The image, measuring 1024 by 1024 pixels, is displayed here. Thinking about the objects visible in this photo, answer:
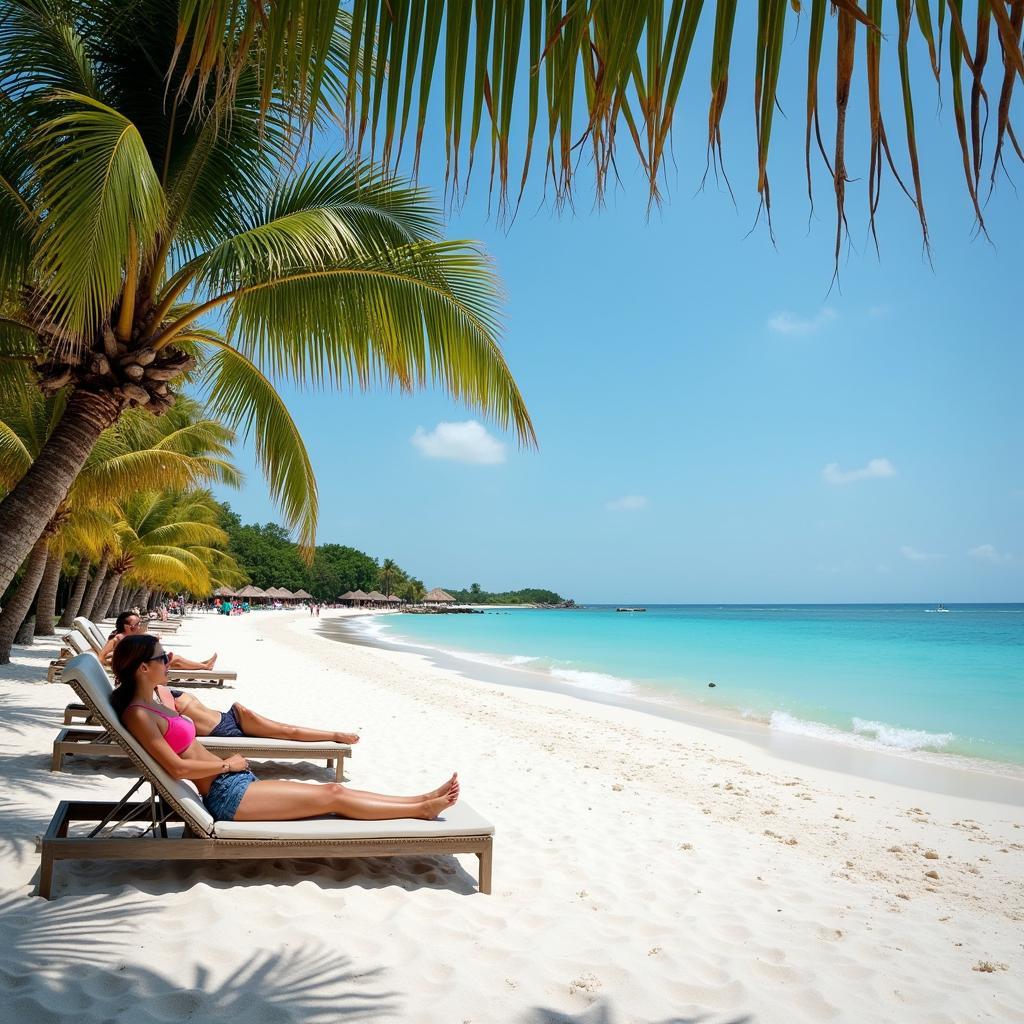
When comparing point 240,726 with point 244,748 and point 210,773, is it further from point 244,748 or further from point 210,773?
point 210,773

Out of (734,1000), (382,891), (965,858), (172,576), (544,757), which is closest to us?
(734,1000)

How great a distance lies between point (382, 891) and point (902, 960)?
2.18 metres

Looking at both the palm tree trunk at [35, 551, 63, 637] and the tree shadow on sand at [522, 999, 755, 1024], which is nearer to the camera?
the tree shadow on sand at [522, 999, 755, 1024]

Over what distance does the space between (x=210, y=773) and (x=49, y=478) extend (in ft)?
8.53

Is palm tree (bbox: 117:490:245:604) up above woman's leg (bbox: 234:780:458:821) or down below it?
above

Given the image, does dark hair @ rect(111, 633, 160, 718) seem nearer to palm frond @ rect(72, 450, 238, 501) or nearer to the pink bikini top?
the pink bikini top

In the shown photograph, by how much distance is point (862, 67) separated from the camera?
1.12m

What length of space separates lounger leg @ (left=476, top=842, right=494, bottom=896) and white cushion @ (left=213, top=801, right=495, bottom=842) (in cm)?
7

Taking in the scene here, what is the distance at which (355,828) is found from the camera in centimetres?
338

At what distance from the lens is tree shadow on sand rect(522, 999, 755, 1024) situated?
2455mm

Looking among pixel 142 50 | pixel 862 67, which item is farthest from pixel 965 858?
pixel 142 50

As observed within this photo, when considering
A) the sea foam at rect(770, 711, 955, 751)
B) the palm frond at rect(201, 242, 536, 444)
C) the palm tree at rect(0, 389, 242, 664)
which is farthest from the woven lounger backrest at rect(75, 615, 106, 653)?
the sea foam at rect(770, 711, 955, 751)

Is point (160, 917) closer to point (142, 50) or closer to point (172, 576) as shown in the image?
point (142, 50)

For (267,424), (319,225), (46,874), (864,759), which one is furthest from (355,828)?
(864,759)
